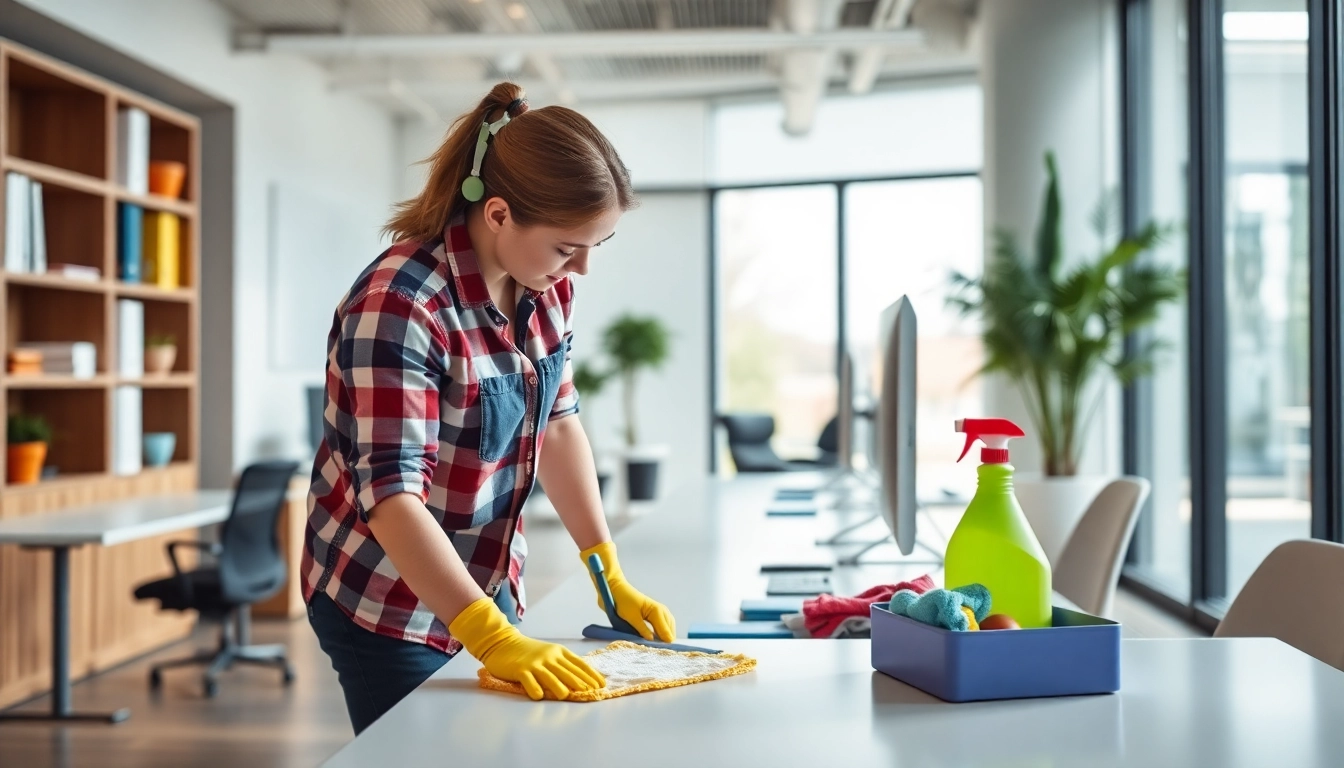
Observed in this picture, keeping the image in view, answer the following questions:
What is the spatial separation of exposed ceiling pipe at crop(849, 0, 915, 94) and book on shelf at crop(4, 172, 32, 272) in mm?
4339

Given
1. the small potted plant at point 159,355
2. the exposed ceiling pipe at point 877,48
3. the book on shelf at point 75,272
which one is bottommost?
the small potted plant at point 159,355

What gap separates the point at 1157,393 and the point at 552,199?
486cm

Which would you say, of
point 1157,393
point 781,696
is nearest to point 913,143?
point 1157,393

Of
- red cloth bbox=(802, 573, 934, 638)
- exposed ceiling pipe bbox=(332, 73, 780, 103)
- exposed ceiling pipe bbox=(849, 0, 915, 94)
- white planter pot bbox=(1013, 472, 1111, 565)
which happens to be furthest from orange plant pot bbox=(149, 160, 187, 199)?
red cloth bbox=(802, 573, 934, 638)

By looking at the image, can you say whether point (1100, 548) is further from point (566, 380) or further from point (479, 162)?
point (479, 162)

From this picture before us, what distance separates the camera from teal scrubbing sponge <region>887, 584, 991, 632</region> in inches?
48.1

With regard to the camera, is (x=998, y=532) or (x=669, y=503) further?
(x=669, y=503)

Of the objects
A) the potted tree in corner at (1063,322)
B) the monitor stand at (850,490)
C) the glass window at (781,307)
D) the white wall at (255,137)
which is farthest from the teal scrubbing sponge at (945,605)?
the glass window at (781,307)

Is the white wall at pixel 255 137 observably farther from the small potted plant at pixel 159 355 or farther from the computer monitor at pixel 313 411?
the small potted plant at pixel 159 355

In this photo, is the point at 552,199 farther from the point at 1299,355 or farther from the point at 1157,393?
the point at 1157,393

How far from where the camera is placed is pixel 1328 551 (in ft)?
5.61

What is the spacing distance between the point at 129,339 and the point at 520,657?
4402 millimetres

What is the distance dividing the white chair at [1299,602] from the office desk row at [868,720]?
0.22m

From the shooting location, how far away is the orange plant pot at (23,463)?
4355 mm
